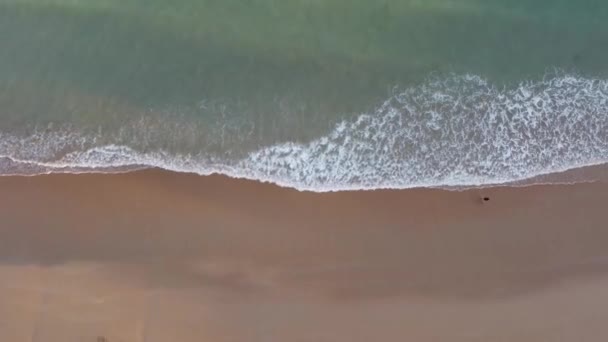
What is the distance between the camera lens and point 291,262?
12.3 feet

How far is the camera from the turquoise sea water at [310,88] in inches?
149

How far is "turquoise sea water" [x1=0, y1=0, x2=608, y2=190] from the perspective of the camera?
3775 mm

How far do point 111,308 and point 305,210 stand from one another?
1.29 m

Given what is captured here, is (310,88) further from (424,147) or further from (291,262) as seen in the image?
(291,262)

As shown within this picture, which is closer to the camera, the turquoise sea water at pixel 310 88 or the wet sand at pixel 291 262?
the wet sand at pixel 291 262

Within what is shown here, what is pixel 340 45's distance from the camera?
4.15m

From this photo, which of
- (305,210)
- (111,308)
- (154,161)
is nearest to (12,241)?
(111,308)

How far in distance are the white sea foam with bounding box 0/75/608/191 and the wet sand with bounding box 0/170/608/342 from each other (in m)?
0.14

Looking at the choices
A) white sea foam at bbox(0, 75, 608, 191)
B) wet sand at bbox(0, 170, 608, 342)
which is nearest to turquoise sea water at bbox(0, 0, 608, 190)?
white sea foam at bbox(0, 75, 608, 191)

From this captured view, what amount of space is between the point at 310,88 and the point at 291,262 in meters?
1.12

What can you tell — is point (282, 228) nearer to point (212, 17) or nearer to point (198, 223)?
point (198, 223)

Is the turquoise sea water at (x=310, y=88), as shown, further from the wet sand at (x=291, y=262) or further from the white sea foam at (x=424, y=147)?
the wet sand at (x=291, y=262)

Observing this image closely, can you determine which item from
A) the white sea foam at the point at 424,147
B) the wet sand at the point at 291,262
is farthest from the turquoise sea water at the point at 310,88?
the wet sand at the point at 291,262

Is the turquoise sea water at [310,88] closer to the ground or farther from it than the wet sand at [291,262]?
farther from it
